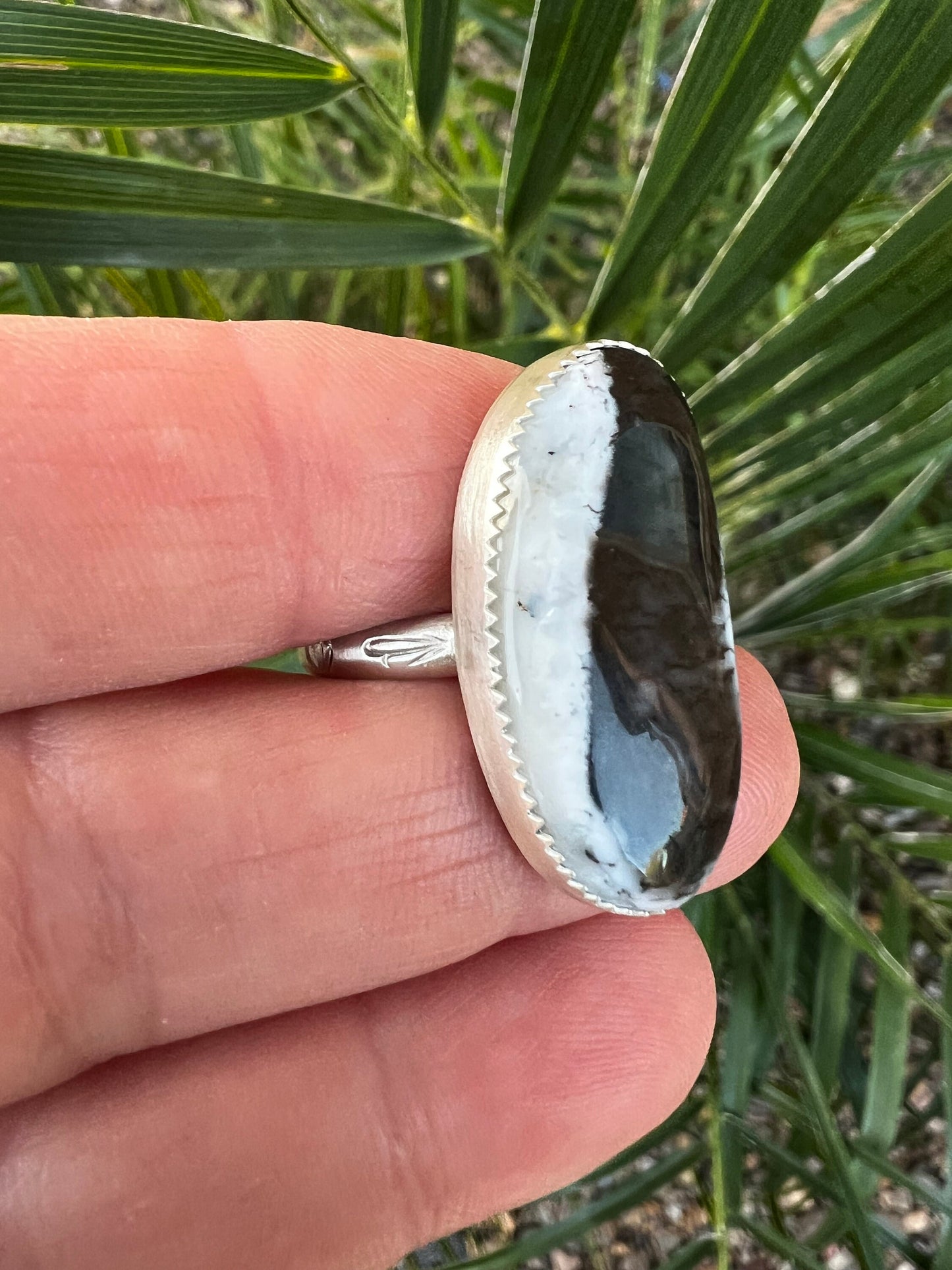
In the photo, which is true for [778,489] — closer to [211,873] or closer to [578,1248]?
[211,873]

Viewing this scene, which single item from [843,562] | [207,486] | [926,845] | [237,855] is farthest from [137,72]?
[926,845]

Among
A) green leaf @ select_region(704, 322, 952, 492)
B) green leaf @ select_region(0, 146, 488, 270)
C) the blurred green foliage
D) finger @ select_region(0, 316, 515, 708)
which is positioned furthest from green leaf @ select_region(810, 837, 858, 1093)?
green leaf @ select_region(0, 146, 488, 270)

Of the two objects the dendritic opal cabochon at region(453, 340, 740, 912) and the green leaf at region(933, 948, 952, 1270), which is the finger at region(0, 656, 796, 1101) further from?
the green leaf at region(933, 948, 952, 1270)

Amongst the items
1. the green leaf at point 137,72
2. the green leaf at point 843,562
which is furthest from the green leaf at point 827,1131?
the green leaf at point 137,72

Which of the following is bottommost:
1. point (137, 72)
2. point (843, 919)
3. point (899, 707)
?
point (843, 919)

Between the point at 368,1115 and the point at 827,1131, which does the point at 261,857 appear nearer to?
the point at 368,1115

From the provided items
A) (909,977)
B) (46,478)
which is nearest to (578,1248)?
(909,977)
